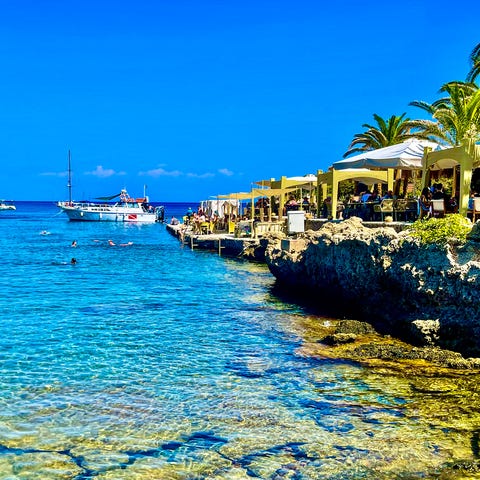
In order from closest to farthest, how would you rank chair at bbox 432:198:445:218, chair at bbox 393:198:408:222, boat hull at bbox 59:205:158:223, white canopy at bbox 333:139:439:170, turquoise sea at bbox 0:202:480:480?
turquoise sea at bbox 0:202:480:480, chair at bbox 432:198:445:218, white canopy at bbox 333:139:439:170, chair at bbox 393:198:408:222, boat hull at bbox 59:205:158:223

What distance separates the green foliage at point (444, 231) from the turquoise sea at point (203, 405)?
3.60m

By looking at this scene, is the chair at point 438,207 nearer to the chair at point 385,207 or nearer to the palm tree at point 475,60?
the chair at point 385,207

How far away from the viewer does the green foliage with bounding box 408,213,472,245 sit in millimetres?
11758

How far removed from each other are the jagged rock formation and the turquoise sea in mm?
1527

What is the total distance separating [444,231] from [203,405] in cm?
687

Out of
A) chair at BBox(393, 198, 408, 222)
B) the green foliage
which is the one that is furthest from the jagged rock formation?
chair at BBox(393, 198, 408, 222)

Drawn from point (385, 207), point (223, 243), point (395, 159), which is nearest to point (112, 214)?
point (223, 243)

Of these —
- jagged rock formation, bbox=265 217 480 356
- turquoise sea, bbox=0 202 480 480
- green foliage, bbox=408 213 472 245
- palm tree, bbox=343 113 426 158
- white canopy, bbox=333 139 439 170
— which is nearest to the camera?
turquoise sea, bbox=0 202 480 480

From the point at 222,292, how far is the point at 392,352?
9.01 metres

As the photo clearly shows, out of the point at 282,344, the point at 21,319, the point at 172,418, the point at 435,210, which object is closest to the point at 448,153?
the point at 435,210

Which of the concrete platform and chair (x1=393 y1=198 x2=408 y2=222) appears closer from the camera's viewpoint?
chair (x1=393 y1=198 x2=408 y2=222)

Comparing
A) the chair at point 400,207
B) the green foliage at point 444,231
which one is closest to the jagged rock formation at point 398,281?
the green foliage at point 444,231

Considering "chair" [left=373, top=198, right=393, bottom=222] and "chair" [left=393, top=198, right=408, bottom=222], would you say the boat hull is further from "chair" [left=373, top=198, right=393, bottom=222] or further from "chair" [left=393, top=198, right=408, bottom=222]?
"chair" [left=393, top=198, right=408, bottom=222]

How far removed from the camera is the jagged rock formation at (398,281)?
35.9 ft
